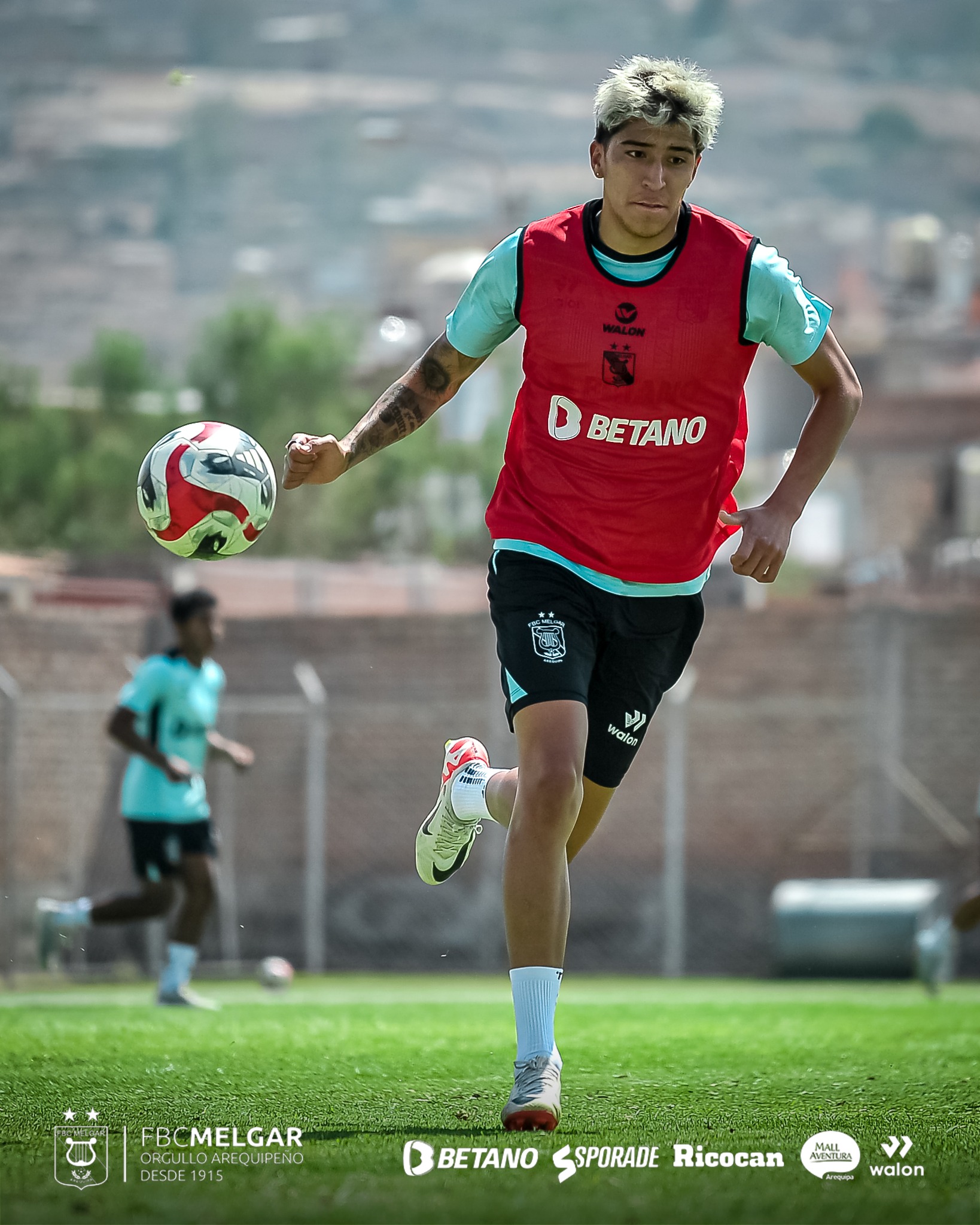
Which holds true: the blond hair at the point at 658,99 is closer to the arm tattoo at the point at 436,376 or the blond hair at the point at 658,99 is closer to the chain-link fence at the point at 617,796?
the arm tattoo at the point at 436,376

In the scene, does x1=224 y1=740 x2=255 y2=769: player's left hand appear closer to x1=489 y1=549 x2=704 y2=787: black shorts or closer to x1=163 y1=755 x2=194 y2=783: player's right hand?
x1=163 y1=755 x2=194 y2=783: player's right hand

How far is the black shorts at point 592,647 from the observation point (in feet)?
16.2

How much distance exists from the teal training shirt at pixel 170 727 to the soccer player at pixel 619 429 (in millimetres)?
5240

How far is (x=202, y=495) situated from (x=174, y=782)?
4868 millimetres

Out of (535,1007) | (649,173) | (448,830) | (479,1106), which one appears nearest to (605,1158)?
(535,1007)

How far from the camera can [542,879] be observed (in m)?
4.73

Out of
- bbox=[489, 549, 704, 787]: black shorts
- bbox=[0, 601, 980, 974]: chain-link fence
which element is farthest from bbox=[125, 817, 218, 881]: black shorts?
bbox=[0, 601, 980, 974]: chain-link fence

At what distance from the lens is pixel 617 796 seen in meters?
21.1

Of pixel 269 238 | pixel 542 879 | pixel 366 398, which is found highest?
pixel 269 238

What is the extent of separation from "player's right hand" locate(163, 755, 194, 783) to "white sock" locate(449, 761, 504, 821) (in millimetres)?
4244

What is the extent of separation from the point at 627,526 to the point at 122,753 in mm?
15928

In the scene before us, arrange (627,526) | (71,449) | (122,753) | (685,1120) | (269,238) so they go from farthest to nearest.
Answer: (269,238)
(71,449)
(122,753)
(627,526)
(685,1120)

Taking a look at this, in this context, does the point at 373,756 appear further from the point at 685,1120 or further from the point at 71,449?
the point at 71,449

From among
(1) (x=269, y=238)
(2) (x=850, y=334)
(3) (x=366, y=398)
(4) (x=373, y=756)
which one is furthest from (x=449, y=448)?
(1) (x=269, y=238)
